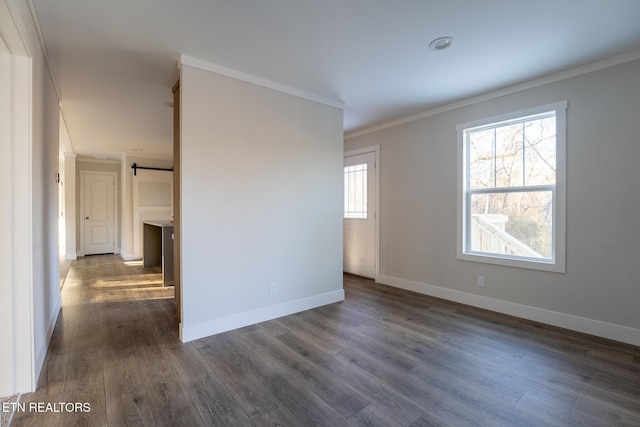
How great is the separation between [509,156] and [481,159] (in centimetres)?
32

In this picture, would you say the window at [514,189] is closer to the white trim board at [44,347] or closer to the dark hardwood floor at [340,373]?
the dark hardwood floor at [340,373]

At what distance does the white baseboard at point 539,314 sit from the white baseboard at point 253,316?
4.30 feet

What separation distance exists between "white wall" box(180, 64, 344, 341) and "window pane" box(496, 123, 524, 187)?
192cm

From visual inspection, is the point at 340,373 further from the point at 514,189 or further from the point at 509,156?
the point at 509,156

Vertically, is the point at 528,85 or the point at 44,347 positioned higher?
the point at 528,85

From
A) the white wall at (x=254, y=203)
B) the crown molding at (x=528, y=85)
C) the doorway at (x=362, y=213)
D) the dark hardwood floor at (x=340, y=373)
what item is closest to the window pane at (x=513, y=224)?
the dark hardwood floor at (x=340, y=373)

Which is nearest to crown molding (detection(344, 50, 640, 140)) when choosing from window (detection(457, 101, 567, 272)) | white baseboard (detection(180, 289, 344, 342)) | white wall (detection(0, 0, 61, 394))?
window (detection(457, 101, 567, 272))

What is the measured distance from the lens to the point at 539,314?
10.7 ft

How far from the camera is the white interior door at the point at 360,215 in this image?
5102 mm

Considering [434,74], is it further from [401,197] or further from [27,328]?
[27,328]

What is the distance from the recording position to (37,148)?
2246 mm

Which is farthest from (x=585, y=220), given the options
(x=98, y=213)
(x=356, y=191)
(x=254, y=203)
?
(x=98, y=213)

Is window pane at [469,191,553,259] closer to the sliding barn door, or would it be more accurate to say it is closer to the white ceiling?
the white ceiling

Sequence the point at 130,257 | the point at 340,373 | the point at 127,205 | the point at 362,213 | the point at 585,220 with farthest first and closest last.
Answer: the point at 127,205, the point at 130,257, the point at 362,213, the point at 585,220, the point at 340,373
